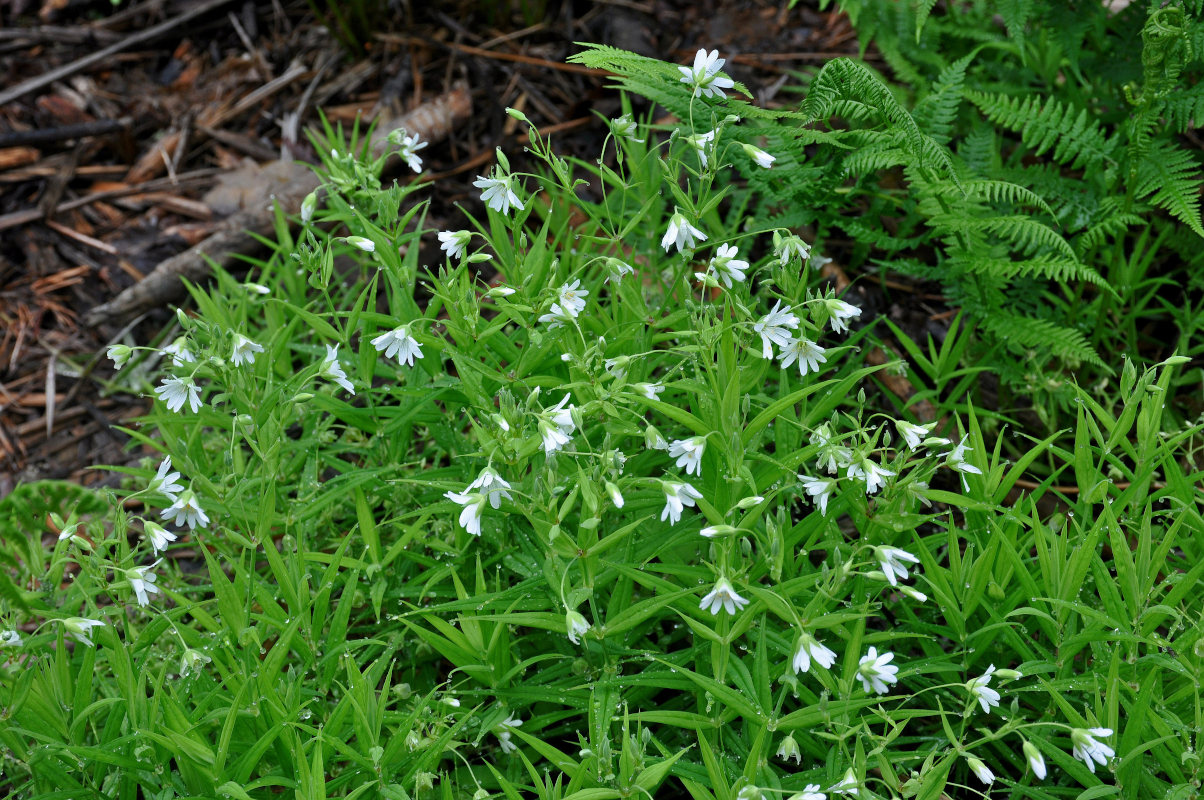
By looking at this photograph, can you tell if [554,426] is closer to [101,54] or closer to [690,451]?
[690,451]

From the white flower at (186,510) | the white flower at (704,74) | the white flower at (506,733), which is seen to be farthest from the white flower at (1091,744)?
the white flower at (186,510)

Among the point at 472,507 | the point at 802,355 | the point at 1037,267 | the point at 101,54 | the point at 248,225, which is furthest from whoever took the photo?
the point at 101,54

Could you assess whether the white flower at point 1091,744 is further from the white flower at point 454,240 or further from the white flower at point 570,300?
the white flower at point 454,240

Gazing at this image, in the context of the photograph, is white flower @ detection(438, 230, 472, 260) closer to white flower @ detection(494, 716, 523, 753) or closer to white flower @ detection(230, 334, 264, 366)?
white flower @ detection(230, 334, 264, 366)

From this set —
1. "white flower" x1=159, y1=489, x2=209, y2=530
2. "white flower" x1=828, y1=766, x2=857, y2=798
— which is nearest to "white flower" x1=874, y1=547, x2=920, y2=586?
"white flower" x1=828, y1=766, x2=857, y2=798

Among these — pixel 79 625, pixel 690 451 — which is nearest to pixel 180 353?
pixel 79 625
